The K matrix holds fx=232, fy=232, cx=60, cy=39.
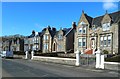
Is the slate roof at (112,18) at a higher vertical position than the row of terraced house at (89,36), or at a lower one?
higher

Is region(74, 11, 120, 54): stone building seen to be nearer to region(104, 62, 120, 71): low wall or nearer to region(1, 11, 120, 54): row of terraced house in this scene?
region(1, 11, 120, 54): row of terraced house

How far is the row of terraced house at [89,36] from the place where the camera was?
4807 cm

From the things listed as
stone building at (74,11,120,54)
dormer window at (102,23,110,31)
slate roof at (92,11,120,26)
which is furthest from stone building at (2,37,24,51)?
dormer window at (102,23,110,31)

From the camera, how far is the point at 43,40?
271ft

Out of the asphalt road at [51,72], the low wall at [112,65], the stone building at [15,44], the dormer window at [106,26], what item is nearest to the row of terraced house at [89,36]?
the dormer window at [106,26]

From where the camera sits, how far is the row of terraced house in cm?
4807

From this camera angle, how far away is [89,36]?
55188 millimetres

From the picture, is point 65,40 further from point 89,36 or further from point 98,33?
point 98,33

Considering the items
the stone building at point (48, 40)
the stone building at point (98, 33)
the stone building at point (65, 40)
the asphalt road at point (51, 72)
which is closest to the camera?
the asphalt road at point (51, 72)

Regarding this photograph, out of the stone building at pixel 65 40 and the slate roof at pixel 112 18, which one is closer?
the slate roof at pixel 112 18

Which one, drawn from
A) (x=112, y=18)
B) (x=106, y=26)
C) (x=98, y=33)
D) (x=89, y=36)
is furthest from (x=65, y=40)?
(x=112, y=18)

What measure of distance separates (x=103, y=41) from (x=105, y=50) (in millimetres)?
2665

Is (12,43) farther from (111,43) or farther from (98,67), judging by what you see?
(98,67)

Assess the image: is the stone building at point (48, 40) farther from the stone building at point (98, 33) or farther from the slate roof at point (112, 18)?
the slate roof at point (112, 18)
